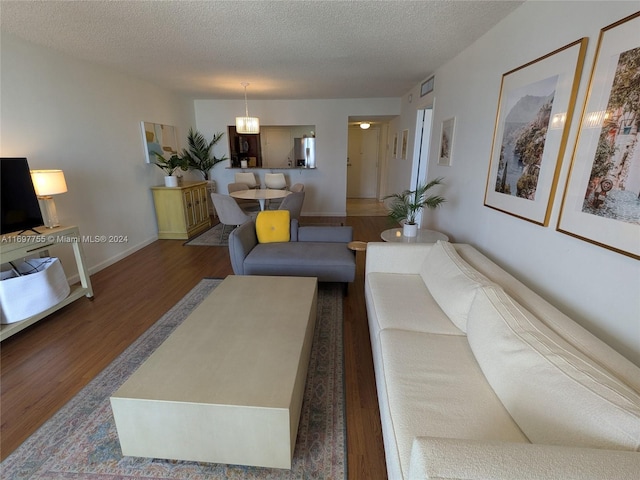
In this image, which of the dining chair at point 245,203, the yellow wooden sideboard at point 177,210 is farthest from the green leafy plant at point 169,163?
the dining chair at point 245,203

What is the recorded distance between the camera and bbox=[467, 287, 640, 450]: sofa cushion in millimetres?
802

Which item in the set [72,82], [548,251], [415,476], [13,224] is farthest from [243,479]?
[72,82]

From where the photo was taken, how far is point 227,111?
19.4 feet

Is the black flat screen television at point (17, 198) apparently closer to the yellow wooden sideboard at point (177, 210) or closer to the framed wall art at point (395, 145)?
the yellow wooden sideboard at point (177, 210)

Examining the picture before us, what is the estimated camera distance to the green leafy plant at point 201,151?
5766mm

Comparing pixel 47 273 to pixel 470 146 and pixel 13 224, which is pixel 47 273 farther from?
pixel 470 146

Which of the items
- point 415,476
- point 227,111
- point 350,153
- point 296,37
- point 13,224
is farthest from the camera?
point 350,153

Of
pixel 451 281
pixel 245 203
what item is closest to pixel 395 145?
pixel 245 203

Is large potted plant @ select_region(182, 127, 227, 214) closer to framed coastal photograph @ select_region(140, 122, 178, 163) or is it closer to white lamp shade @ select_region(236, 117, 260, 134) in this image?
framed coastal photograph @ select_region(140, 122, 178, 163)

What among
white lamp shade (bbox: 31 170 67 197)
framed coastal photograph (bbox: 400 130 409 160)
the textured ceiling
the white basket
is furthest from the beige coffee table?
→ framed coastal photograph (bbox: 400 130 409 160)

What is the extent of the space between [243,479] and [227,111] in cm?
602

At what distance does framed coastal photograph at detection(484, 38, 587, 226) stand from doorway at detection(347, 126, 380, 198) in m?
6.31

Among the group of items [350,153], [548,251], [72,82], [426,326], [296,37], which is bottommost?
[426,326]

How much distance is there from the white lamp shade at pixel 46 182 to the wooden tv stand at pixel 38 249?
0.31 m
